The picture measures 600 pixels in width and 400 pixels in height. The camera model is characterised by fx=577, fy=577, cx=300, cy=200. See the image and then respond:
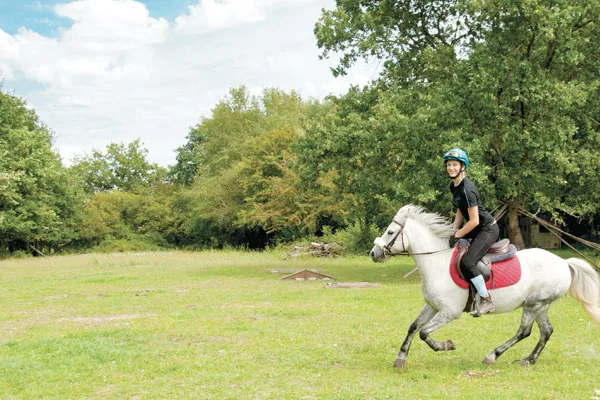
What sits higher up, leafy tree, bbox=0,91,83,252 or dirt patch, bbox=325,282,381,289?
leafy tree, bbox=0,91,83,252

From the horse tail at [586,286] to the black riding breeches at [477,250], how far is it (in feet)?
4.74

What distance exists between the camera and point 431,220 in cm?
898

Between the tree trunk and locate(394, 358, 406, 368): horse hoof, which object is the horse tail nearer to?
locate(394, 358, 406, 368): horse hoof

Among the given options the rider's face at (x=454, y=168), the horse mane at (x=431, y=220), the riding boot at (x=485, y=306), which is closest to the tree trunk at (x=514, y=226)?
the horse mane at (x=431, y=220)

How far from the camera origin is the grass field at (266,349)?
770 cm

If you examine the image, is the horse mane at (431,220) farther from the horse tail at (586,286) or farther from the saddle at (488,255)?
the horse tail at (586,286)

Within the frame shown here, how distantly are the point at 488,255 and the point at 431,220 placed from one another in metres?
1.00

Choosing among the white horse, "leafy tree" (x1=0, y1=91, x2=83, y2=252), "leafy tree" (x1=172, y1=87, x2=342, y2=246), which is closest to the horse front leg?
the white horse

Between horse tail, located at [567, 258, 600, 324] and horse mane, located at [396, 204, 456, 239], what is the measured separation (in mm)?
1913

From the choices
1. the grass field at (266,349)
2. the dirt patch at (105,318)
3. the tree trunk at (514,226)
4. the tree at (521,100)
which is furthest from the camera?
the tree trunk at (514,226)

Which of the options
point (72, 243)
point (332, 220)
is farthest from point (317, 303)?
point (72, 243)

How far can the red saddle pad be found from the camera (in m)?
8.49

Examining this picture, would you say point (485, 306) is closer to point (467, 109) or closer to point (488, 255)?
point (488, 255)

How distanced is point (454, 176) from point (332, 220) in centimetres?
3670
